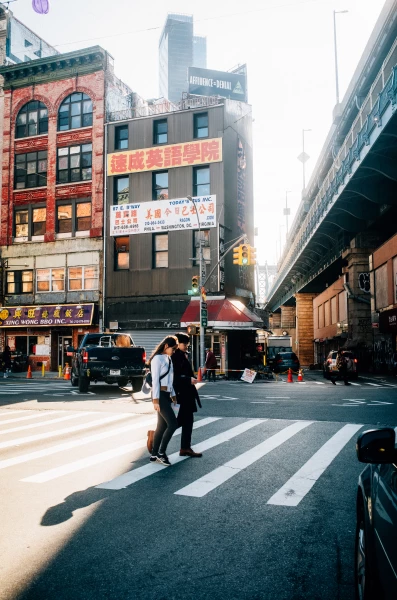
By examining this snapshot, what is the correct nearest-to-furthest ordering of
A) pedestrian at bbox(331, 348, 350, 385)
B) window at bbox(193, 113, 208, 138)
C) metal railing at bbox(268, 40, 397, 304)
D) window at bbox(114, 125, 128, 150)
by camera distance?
metal railing at bbox(268, 40, 397, 304), pedestrian at bbox(331, 348, 350, 385), window at bbox(193, 113, 208, 138), window at bbox(114, 125, 128, 150)

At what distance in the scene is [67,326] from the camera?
37.4m

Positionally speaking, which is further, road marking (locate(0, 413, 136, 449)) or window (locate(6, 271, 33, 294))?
window (locate(6, 271, 33, 294))

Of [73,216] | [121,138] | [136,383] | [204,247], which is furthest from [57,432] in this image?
[121,138]

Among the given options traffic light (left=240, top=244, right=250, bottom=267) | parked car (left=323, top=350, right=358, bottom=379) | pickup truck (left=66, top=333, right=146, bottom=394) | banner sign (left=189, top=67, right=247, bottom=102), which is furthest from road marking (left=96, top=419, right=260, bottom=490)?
banner sign (left=189, top=67, right=247, bottom=102)

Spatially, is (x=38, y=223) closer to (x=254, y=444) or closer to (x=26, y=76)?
(x=26, y=76)

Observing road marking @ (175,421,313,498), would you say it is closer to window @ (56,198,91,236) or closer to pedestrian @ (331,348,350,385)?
pedestrian @ (331,348,350,385)

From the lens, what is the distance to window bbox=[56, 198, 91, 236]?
3841 centimetres

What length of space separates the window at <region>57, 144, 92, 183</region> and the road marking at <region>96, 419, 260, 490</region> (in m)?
31.2

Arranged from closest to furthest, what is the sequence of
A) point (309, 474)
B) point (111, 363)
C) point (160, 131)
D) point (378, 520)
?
point (378, 520)
point (309, 474)
point (111, 363)
point (160, 131)

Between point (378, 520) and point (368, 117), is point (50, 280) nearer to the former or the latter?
point (368, 117)

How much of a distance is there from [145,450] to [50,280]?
104ft

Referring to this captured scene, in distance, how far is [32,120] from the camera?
134 ft

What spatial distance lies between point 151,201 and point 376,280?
1593 cm

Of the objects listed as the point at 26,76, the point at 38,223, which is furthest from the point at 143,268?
the point at 26,76
